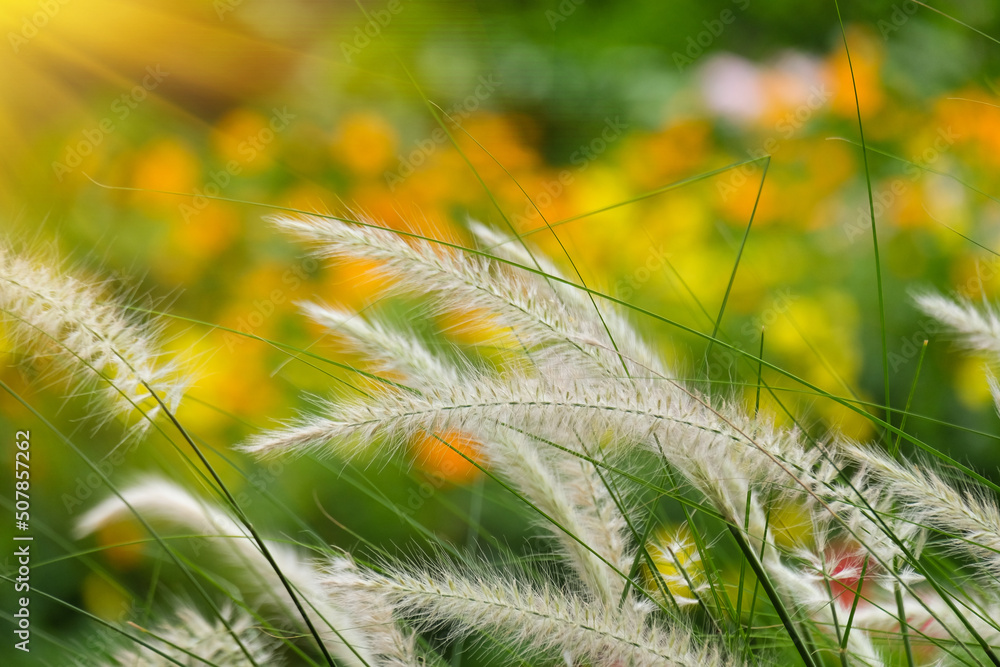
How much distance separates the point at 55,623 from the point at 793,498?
1651mm

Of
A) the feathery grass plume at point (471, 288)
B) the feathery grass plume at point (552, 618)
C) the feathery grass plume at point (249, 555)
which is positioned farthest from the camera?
the feathery grass plume at point (249, 555)

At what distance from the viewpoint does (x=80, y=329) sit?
770mm

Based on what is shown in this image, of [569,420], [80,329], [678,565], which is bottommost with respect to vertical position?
[678,565]

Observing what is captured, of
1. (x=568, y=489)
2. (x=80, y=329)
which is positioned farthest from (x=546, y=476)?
(x=80, y=329)

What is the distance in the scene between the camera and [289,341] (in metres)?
2.02

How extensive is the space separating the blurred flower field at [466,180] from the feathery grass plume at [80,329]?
0.67 m

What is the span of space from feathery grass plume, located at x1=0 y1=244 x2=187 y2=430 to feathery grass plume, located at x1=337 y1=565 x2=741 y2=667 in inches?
11.9

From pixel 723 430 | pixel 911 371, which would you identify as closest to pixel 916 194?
pixel 911 371

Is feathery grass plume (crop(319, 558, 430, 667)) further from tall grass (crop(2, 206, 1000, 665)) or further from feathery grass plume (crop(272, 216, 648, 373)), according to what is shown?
feathery grass plume (crop(272, 216, 648, 373))

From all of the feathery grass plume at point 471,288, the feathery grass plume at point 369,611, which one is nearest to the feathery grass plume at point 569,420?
the feathery grass plume at point 471,288

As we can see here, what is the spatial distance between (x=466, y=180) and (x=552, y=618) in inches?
72.7

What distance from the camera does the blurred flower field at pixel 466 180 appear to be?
1746 millimetres

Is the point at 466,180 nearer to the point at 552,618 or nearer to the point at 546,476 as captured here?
the point at 546,476

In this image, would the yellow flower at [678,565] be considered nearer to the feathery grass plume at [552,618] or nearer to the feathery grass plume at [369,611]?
the feathery grass plume at [552,618]
